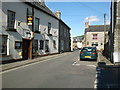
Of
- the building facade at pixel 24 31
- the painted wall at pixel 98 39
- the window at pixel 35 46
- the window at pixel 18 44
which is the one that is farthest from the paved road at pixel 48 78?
the painted wall at pixel 98 39

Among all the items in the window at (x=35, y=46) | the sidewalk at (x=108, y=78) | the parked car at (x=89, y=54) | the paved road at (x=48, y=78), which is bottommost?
the sidewalk at (x=108, y=78)

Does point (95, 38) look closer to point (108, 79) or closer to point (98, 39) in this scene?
point (98, 39)

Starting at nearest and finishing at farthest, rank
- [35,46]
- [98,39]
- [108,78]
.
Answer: [108,78]
[35,46]
[98,39]

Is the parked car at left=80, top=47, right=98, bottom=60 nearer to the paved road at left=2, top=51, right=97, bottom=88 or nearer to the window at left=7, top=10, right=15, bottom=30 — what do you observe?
the paved road at left=2, top=51, right=97, bottom=88

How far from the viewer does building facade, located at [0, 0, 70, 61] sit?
1402 centimetres

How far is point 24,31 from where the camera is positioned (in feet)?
55.6

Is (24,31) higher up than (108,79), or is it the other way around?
(24,31)

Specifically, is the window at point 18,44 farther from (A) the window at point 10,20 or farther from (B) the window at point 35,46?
(B) the window at point 35,46

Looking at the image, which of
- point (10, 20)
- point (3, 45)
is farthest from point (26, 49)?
point (3, 45)

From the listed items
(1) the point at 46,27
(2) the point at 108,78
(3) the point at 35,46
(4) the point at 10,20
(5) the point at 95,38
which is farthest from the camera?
(5) the point at 95,38

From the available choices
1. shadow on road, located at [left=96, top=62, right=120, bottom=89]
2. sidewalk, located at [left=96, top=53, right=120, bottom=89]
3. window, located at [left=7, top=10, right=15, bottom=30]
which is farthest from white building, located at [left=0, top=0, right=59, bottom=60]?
shadow on road, located at [left=96, top=62, right=120, bottom=89]

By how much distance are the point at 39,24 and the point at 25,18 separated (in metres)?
3.98

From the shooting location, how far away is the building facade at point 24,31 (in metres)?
14.0

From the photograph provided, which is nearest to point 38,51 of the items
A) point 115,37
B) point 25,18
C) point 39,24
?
point 39,24
